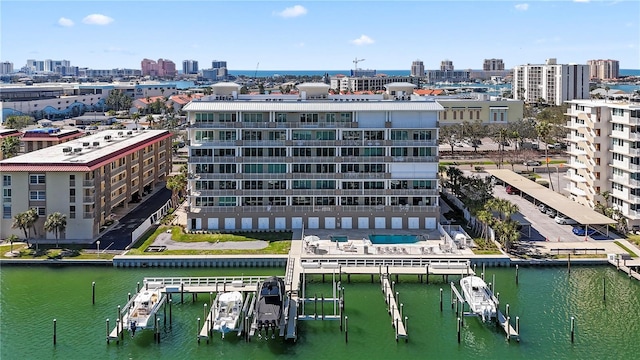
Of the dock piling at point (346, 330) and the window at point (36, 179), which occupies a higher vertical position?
the window at point (36, 179)

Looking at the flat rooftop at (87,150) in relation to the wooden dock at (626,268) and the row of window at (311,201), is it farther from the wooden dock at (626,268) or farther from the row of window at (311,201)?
the wooden dock at (626,268)

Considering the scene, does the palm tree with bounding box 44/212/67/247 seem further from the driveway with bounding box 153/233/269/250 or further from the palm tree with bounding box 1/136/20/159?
the palm tree with bounding box 1/136/20/159

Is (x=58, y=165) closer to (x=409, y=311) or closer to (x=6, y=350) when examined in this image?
(x=6, y=350)

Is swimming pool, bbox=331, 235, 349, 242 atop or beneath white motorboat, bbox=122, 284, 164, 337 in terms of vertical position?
atop

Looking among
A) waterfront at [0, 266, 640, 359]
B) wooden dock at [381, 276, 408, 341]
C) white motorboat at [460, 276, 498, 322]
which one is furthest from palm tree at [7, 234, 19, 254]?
white motorboat at [460, 276, 498, 322]

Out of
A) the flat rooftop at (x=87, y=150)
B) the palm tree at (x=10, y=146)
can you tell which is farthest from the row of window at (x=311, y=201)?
the palm tree at (x=10, y=146)
